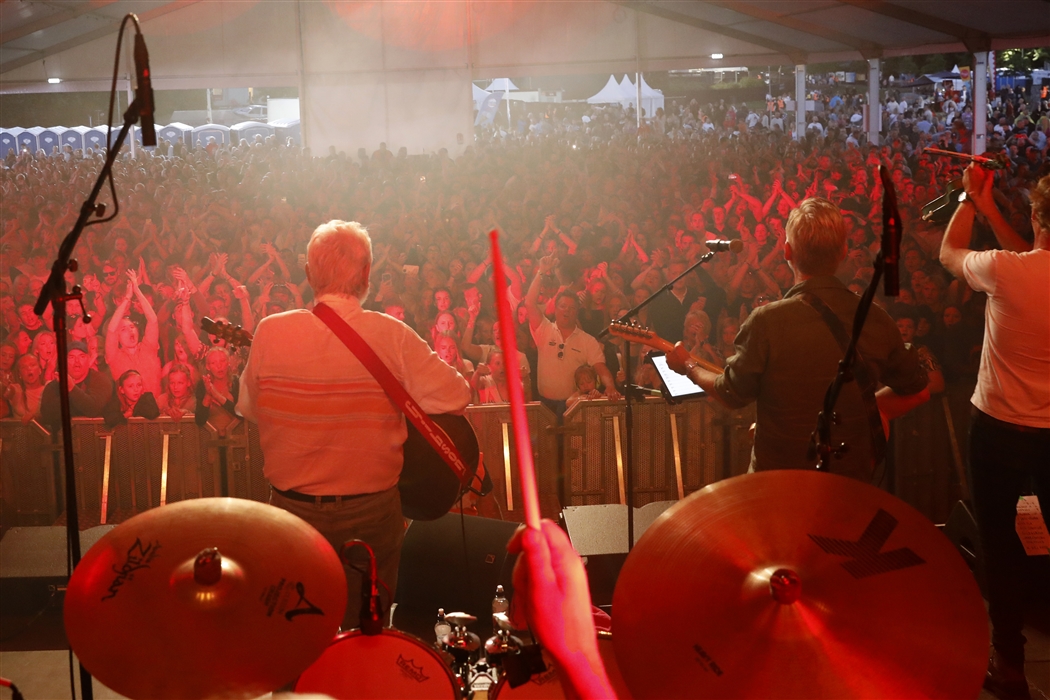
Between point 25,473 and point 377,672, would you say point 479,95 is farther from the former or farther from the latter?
point 377,672

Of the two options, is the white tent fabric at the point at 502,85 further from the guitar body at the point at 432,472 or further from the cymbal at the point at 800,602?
the cymbal at the point at 800,602

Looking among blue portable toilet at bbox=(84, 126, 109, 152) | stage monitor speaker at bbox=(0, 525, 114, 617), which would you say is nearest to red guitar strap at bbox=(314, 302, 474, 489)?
stage monitor speaker at bbox=(0, 525, 114, 617)

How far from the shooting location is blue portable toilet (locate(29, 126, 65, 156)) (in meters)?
9.20

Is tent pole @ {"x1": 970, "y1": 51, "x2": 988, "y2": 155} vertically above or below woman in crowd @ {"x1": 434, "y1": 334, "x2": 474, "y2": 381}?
above

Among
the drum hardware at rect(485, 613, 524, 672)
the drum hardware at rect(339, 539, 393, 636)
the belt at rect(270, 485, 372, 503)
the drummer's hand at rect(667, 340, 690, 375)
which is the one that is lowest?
the drum hardware at rect(485, 613, 524, 672)

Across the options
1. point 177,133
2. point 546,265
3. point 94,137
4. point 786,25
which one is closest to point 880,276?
point 546,265

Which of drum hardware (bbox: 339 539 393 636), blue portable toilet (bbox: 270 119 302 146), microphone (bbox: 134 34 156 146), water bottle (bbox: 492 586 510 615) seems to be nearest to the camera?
microphone (bbox: 134 34 156 146)

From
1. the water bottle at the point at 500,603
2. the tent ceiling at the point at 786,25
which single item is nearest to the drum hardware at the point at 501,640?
the water bottle at the point at 500,603

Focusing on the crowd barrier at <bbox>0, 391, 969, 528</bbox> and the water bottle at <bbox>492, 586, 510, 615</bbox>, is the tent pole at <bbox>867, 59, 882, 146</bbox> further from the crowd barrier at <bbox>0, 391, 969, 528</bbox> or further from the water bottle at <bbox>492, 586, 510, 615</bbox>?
the water bottle at <bbox>492, 586, 510, 615</bbox>

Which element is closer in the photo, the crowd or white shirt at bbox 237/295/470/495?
white shirt at bbox 237/295/470/495

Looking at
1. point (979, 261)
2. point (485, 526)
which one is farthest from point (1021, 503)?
point (485, 526)

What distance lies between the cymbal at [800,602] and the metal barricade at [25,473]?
477 cm

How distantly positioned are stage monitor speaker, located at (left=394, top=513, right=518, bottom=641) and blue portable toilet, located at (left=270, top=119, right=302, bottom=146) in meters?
7.44

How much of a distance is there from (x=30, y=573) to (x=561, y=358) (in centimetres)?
309
